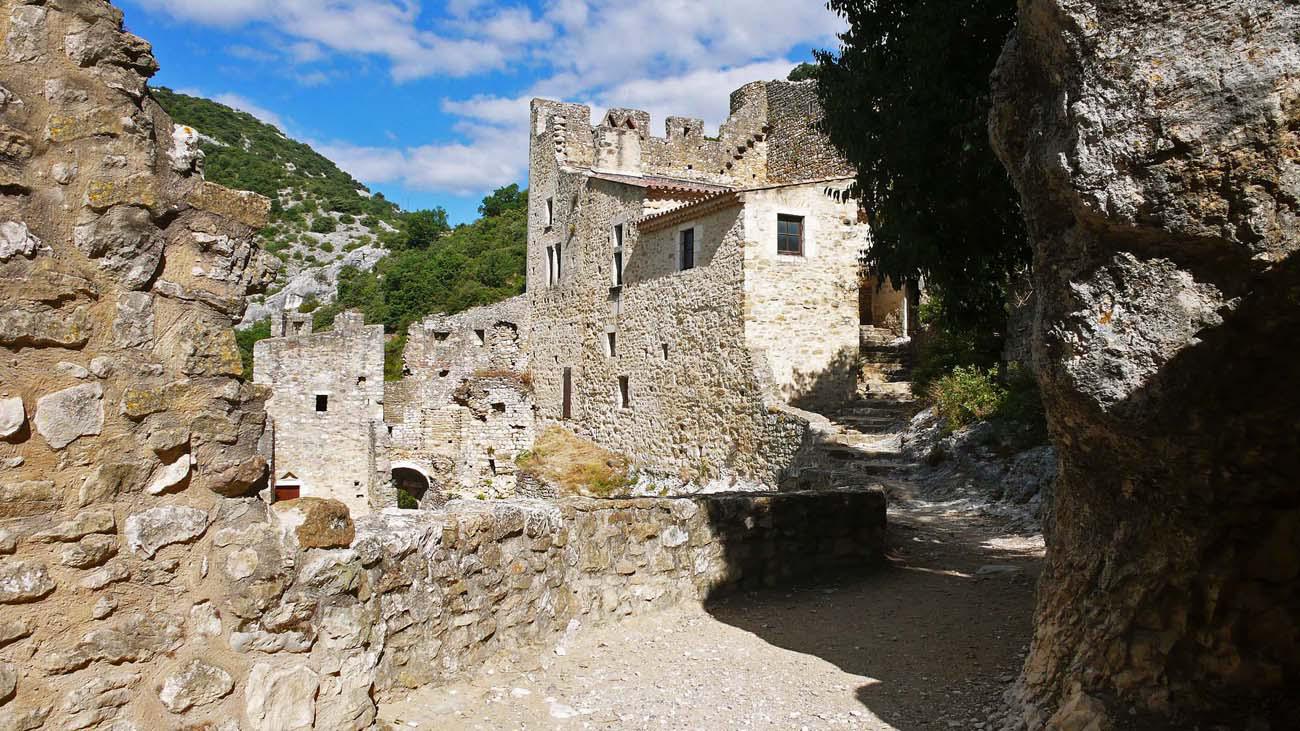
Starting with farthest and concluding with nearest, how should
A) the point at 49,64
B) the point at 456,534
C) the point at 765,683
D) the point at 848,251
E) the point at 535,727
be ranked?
the point at 848,251 < the point at 765,683 < the point at 456,534 < the point at 535,727 < the point at 49,64

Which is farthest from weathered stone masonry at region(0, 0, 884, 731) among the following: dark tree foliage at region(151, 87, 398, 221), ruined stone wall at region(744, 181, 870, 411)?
dark tree foliage at region(151, 87, 398, 221)

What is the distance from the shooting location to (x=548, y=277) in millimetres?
A: 27719

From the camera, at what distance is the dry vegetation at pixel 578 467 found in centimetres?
2220

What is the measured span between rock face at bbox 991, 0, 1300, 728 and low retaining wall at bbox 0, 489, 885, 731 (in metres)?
2.94

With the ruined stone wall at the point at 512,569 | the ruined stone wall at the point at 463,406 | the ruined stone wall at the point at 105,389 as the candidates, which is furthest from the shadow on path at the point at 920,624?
the ruined stone wall at the point at 463,406

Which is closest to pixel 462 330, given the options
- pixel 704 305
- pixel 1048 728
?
pixel 704 305

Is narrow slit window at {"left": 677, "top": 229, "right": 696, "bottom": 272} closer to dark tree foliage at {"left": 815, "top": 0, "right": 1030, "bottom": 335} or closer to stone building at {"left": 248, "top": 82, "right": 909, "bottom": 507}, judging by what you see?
stone building at {"left": 248, "top": 82, "right": 909, "bottom": 507}

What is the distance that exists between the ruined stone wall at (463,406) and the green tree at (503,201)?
2130 cm

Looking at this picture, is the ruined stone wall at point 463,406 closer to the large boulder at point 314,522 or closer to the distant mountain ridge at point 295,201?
the distant mountain ridge at point 295,201

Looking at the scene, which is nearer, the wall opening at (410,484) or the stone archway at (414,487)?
the stone archway at (414,487)

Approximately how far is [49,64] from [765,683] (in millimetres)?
4782

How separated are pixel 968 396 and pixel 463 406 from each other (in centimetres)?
1739

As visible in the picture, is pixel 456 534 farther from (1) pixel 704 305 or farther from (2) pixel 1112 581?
(1) pixel 704 305

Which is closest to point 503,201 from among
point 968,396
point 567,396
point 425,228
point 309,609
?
point 425,228
